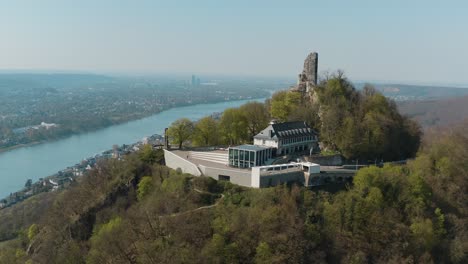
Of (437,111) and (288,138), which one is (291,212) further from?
(437,111)

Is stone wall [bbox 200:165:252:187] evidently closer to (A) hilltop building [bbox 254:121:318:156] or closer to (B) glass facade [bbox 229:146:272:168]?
(B) glass facade [bbox 229:146:272:168]

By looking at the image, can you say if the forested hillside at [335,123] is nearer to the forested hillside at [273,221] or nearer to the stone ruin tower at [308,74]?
the stone ruin tower at [308,74]

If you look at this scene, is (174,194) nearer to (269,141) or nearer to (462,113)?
(269,141)

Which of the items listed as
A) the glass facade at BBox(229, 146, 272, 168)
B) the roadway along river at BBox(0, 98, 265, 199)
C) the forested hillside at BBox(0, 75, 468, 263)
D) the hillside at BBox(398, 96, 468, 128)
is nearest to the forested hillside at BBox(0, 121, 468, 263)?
the forested hillside at BBox(0, 75, 468, 263)

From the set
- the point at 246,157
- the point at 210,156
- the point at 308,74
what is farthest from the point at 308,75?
the point at 246,157


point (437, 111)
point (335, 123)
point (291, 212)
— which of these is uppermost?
point (335, 123)

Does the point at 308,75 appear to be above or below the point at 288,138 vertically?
above

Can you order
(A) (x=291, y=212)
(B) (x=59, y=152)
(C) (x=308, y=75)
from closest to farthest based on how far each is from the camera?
(A) (x=291, y=212) < (C) (x=308, y=75) < (B) (x=59, y=152)
